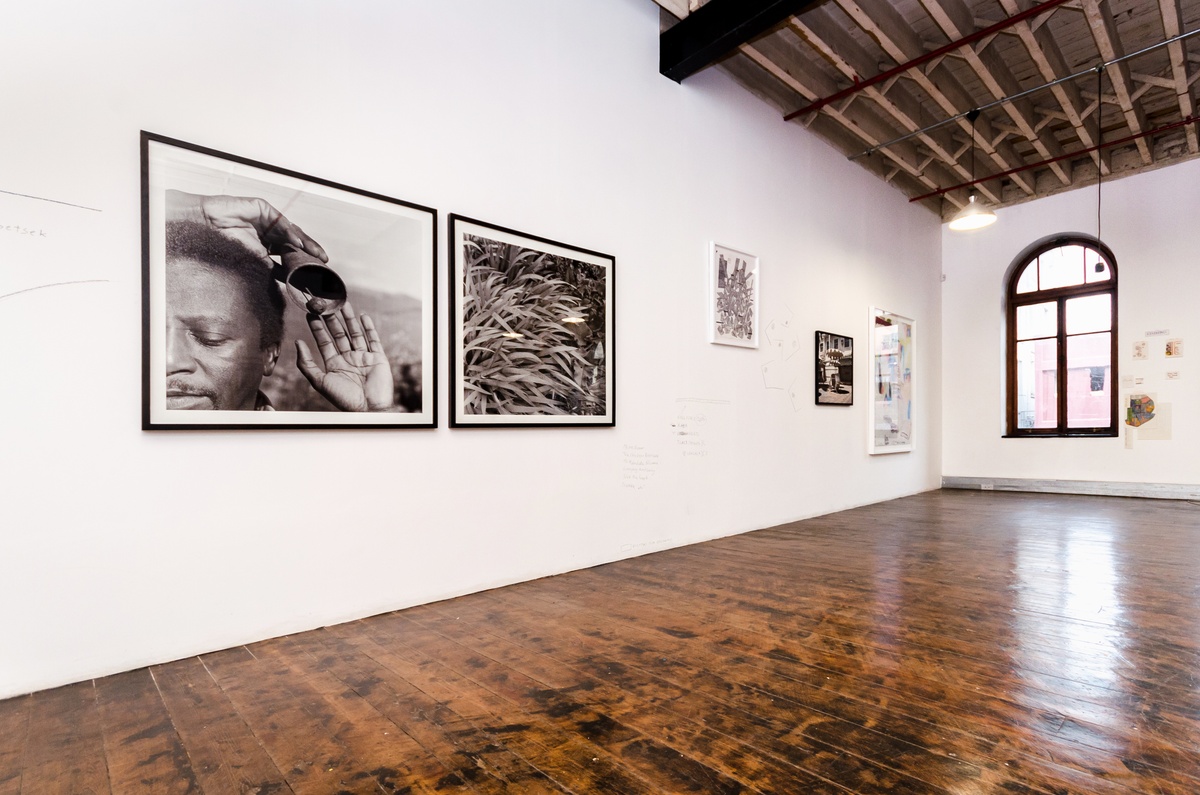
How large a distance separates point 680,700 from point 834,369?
4.81 metres

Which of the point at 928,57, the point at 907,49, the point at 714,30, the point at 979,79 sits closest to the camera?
the point at 714,30

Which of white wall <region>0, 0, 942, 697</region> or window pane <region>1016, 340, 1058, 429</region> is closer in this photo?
white wall <region>0, 0, 942, 697</region>

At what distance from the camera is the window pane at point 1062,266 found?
24.3 feet

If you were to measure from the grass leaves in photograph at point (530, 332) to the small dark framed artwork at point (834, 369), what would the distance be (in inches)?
113

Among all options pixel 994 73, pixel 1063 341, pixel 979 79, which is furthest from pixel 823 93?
pixel 1063 341

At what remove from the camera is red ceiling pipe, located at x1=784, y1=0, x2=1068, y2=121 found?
427cm

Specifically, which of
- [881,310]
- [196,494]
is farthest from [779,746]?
[881,310]

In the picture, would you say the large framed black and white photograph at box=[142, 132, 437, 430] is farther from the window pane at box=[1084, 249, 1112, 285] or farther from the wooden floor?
the window pane at box=[1084, 249, 1112, 285]

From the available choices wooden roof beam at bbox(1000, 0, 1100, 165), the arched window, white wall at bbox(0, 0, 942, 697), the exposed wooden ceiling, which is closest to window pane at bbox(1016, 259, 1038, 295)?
the arched window

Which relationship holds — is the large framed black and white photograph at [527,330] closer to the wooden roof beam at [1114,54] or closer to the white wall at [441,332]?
the white wall at [441,332]

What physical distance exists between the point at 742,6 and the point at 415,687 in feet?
13.4

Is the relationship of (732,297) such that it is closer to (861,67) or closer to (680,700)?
(861,67)

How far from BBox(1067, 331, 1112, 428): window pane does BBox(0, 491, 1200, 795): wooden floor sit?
4.73 meters

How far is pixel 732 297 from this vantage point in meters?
4.93
